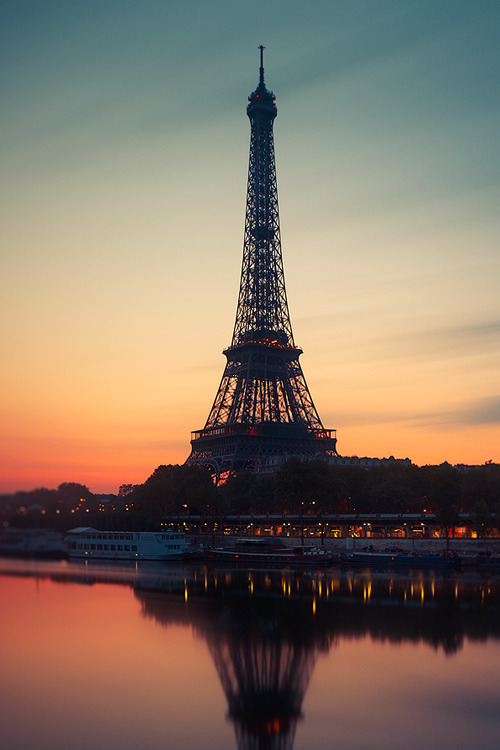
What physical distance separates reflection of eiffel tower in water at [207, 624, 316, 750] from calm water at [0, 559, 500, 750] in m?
0.09

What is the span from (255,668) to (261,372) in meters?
106

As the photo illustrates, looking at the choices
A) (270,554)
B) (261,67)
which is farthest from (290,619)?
(261,67)

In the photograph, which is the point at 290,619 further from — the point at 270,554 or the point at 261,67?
the point at 261,67

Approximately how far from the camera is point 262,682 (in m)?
33.5

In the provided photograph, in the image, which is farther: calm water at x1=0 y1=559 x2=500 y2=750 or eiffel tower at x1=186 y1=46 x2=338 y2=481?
eiffel tower at x1=186 y1=46 x2=338 y2=481

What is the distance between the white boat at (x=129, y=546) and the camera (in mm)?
97438

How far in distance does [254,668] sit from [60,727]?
10526 millimetres

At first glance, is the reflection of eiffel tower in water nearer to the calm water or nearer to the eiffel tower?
the calm water

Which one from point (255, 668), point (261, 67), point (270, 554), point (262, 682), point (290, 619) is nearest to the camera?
point (262, 682)

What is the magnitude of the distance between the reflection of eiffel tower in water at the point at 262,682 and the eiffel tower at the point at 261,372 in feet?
300

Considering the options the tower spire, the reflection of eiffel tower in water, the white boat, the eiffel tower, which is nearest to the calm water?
the reflection of eiffel tower in water

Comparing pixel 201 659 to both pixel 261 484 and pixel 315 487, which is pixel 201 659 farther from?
pixel 261 484

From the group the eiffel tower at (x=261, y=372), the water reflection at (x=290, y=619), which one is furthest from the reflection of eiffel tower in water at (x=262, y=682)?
the eiffel tower at (x=261, y=372)

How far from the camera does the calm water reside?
89.9 ft
